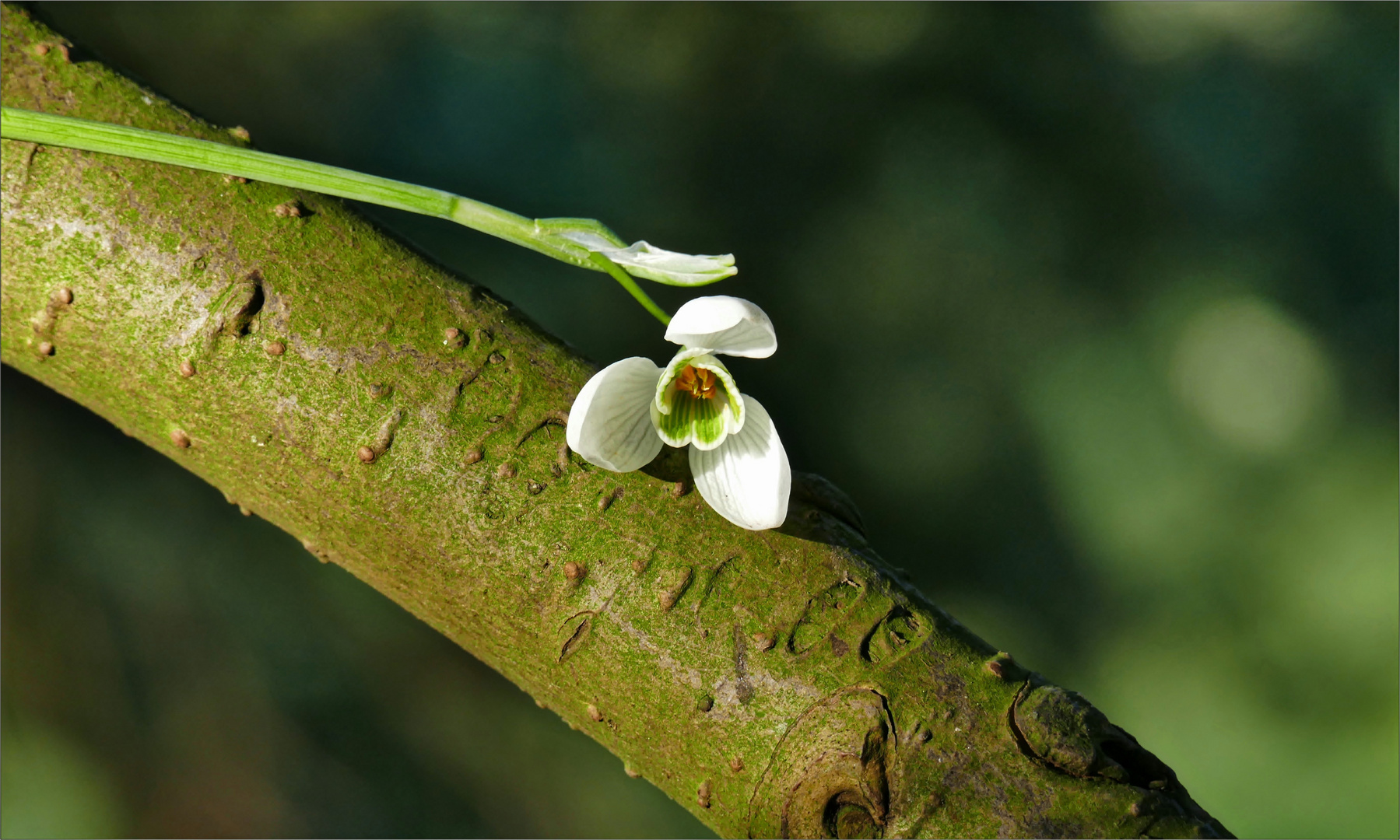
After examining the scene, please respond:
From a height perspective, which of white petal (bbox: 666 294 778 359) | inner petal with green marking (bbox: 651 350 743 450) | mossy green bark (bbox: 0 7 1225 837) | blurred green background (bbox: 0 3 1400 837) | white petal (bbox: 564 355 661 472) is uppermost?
blurred green background (bbox: 0 3 1400 837)

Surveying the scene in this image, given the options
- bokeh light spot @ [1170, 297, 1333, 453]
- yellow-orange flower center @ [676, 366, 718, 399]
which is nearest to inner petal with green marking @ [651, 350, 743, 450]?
yellow-orange flower center @ [676, 366, 718, 399]

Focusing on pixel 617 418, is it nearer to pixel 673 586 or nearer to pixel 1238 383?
pixel 673 586

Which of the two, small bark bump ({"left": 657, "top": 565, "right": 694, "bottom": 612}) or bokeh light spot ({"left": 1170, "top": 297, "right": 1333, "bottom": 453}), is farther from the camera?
bokeh light spot ({"left": 1170, "top": 297, "right": 1333, "bottom": 453})

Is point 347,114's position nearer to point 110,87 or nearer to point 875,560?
point 110,87

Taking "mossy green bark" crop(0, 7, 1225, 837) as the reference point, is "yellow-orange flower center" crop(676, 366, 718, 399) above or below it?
above

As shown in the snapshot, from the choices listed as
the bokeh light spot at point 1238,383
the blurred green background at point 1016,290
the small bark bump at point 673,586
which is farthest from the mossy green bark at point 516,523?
the bokeh light spot at point 1238,383

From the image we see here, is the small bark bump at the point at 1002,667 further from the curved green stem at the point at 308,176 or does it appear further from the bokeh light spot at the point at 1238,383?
the bokeh light spot at the point at 1238,383

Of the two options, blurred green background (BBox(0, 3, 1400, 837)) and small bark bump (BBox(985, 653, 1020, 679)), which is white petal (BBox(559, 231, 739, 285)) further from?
blurred green background (BBox(0, 3, 1400, 837))
